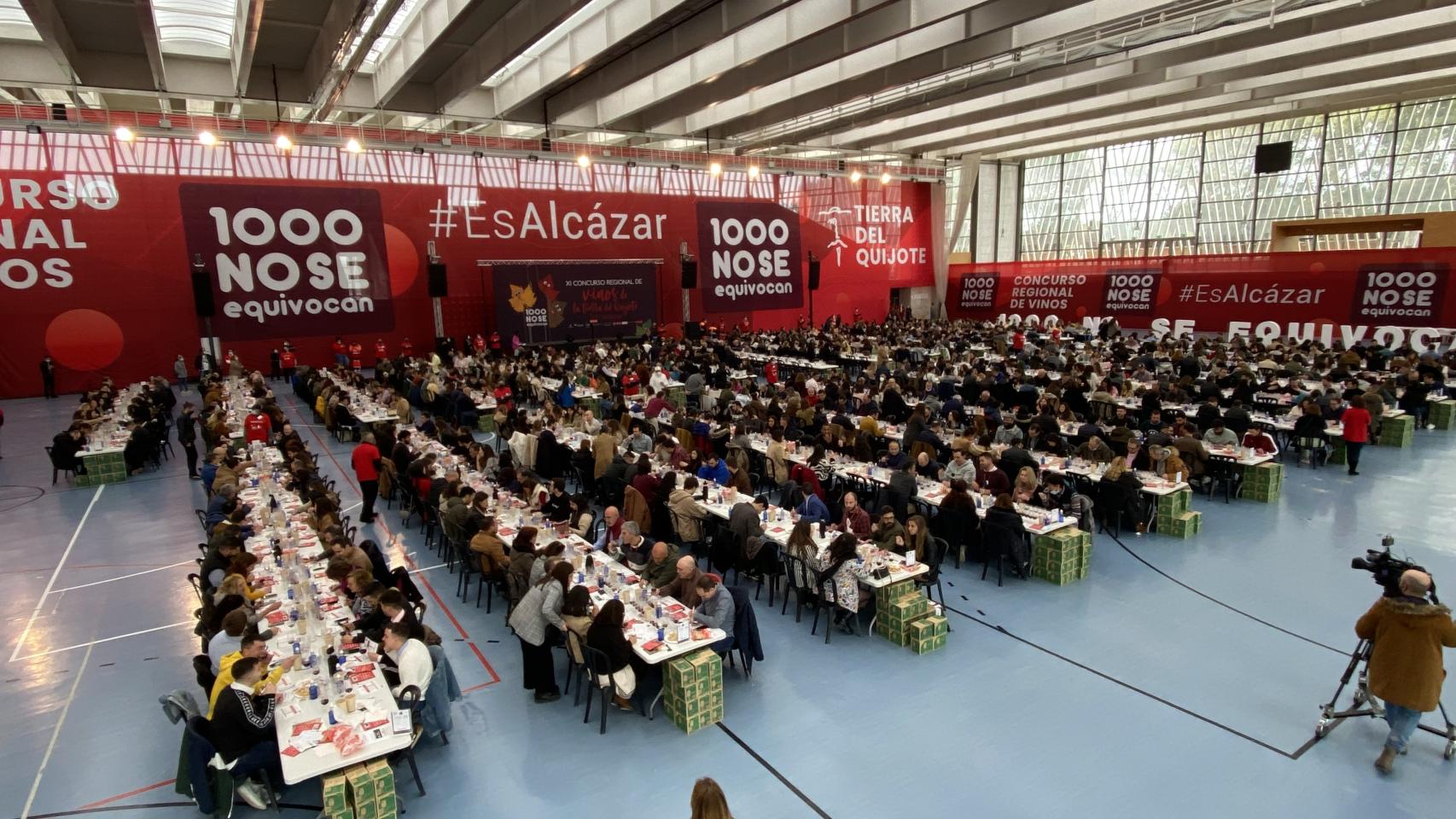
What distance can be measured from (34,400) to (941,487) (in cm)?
2563

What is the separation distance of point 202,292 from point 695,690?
2154 cm

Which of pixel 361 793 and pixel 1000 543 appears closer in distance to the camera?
pixel 361 793

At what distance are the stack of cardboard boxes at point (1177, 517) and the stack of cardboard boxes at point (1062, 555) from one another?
2.01 m

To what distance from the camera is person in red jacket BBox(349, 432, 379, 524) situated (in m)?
11.6

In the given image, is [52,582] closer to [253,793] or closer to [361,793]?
[253,793]

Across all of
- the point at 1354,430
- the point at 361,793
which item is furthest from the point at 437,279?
the point at 1354,430

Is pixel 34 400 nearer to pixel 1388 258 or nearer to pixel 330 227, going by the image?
pixel 330 227

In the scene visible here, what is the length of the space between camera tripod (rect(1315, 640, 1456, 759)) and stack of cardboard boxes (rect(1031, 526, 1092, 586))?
2952 millimetres

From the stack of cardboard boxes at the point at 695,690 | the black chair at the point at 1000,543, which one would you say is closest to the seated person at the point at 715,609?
the stack of cardboard boxes at the point at 695,690

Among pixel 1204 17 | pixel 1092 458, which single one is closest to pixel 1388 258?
pixel 1204 17

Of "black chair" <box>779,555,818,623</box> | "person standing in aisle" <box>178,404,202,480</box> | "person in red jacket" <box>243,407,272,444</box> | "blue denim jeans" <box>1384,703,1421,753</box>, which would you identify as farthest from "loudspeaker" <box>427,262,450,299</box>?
"blue denim jeans" <box>1384,703,1421,753</box>

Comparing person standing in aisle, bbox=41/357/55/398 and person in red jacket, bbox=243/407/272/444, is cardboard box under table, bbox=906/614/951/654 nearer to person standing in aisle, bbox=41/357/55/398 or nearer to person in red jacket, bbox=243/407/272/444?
person in red jacket, bbox=243/407/272/444

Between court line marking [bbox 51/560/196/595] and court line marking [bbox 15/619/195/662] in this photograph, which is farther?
court line marking [bbox 51/560/196/595]

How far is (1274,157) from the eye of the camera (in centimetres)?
2898
